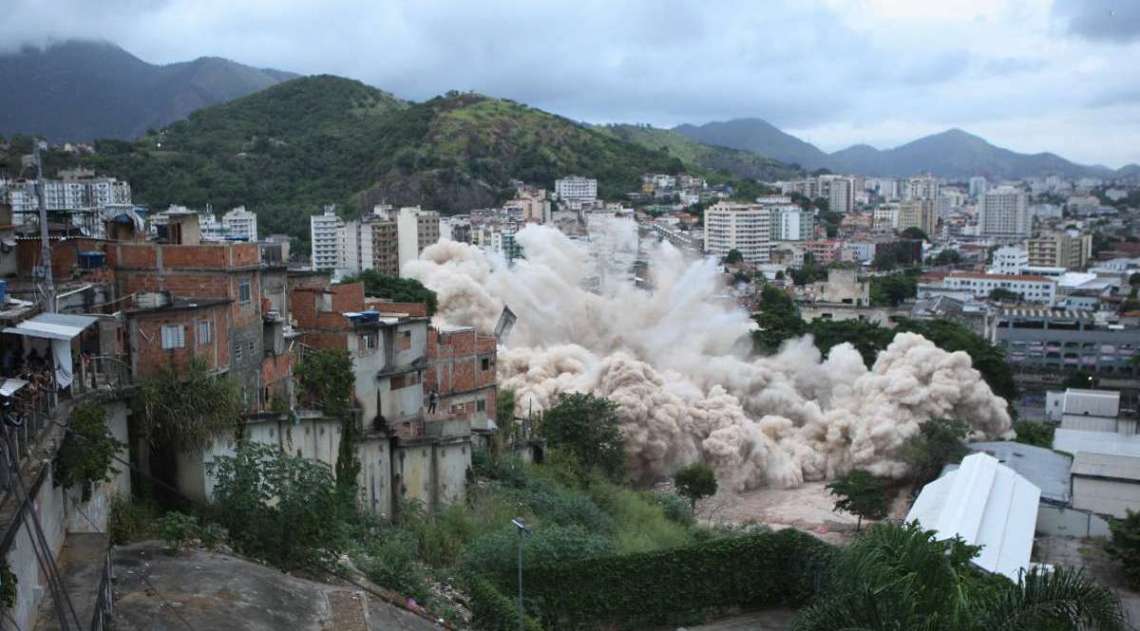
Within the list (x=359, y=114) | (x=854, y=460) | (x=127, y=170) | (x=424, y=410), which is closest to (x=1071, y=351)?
(x=854, y=460)

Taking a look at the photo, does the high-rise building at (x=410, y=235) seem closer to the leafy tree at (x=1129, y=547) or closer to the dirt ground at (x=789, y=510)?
the dirt ground at (x=789, y=510)

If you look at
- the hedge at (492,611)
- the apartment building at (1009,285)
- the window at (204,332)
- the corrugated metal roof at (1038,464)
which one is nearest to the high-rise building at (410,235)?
the apartment building at (1009,285)

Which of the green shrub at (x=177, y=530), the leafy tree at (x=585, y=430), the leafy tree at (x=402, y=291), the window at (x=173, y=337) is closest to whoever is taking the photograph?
the green shrub at (x=177, y=530)

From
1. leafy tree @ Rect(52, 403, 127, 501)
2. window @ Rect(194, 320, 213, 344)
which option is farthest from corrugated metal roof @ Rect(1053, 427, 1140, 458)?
leafy tree @ Rect(52, 403, 127, 501)

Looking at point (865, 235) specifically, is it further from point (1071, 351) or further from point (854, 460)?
point (854, 460)

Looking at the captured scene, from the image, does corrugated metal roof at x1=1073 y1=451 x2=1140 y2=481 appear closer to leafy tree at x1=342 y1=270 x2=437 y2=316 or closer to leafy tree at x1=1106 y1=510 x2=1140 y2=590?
leafy tree at x1=1106 y1=510 x2=1140 y2=590
